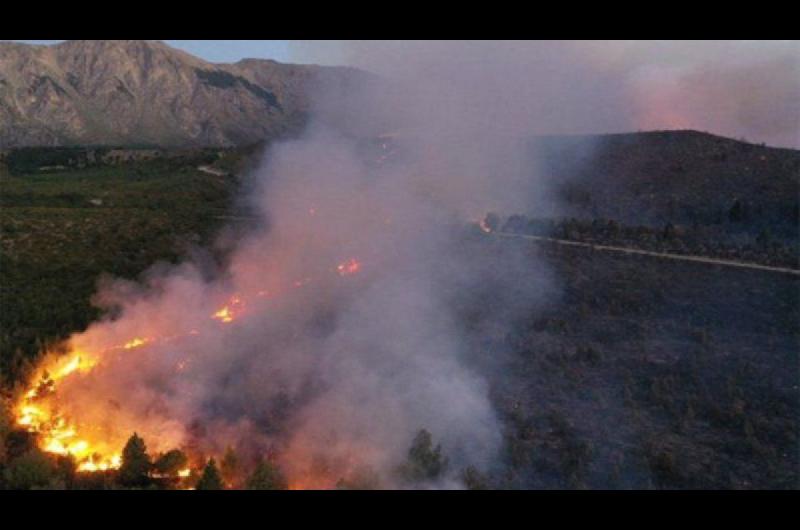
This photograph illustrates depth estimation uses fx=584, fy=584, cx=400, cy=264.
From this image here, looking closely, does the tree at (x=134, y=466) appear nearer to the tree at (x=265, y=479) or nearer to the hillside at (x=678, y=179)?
the tree at (x=265, y=479)

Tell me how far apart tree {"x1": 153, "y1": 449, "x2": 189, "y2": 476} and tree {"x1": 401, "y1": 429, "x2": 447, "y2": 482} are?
5.30 metres

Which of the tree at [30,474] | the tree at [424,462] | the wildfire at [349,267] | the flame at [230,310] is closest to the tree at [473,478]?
the tree at [424,462]

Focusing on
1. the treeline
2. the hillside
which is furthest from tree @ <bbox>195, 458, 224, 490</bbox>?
the hillside

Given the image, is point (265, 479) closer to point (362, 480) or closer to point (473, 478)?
point (362, 480)

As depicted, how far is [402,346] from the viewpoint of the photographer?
20.2m

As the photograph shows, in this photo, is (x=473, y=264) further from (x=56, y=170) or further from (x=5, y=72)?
(x=5, y=72)

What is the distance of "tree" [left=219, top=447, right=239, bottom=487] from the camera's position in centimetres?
1339

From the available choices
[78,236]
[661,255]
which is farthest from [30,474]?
[661,255]

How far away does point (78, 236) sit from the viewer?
37.3 meters

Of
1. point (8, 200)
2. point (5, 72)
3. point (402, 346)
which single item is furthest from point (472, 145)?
point (5, 72)

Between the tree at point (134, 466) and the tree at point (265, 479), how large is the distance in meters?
2.61

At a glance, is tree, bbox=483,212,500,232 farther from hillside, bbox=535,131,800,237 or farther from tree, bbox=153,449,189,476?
tree, bbox=153,449,189,476

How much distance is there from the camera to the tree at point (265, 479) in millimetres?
12078
